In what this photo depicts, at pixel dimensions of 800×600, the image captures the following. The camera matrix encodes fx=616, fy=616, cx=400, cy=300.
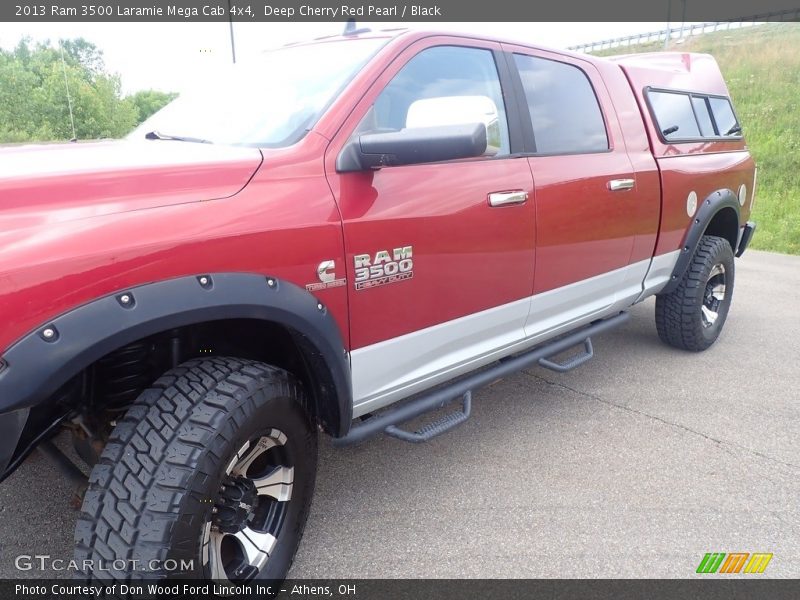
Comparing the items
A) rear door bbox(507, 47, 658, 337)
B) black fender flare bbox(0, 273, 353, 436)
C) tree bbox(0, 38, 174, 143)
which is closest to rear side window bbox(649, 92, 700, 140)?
rear door bbox(507, 47, 658, 337)

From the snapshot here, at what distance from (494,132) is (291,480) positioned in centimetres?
161

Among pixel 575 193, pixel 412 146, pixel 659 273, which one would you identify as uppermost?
pixel 412 146

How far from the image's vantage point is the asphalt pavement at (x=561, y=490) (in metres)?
2.28

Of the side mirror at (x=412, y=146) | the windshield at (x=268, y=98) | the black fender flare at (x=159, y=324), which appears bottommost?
the black fender flare at (x=159, y=324)

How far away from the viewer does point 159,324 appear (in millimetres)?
1510

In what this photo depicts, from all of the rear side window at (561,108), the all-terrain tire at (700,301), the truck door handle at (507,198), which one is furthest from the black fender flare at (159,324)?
the all-terrain tire at (700,301)

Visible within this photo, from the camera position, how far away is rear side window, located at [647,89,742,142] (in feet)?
12.5

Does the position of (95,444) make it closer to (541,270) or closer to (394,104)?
(394,104)

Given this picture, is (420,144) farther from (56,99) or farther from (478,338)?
(56,99)

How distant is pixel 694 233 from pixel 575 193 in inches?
59.0

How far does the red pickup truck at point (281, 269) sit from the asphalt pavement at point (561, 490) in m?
0.40

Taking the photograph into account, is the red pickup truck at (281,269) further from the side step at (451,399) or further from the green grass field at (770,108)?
the green grass field at (770,108)

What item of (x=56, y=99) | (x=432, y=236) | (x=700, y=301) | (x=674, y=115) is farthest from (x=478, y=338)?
(x=56, y=99)

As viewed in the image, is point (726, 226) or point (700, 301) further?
point (726, 226)
